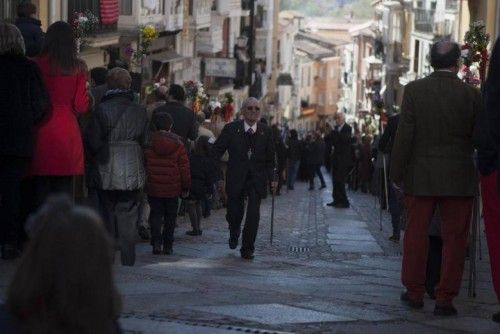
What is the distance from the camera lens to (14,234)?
35.6 ft

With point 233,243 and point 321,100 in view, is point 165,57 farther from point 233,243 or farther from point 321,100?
point 321,100

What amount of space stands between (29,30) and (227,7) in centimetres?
4507

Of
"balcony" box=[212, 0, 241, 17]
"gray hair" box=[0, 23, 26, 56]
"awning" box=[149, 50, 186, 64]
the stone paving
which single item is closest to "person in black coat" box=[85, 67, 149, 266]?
the stone paving

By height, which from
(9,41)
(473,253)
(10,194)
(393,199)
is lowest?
(393,199)

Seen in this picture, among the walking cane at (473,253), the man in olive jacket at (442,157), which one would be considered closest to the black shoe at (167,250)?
the walking cane at (473,253)

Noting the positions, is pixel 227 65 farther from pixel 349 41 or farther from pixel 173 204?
pixel 349 41

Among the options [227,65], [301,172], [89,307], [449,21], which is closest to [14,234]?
[89,307]

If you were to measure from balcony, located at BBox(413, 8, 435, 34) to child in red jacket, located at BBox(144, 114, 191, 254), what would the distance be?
57.4m

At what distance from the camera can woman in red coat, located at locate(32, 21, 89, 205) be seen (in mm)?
10906

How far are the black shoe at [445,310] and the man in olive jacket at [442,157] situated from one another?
0.13 metres

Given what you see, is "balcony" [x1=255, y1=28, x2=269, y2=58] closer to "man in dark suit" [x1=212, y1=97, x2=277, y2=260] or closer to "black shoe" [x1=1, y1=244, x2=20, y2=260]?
"man in dark suit" [x1=212, y1=97, x2=277, y2=260]

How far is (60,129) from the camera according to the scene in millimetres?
10984

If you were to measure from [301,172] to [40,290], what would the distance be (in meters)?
43.0

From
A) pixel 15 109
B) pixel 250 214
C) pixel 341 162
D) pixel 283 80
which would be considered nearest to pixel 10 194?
pixel 15 109
